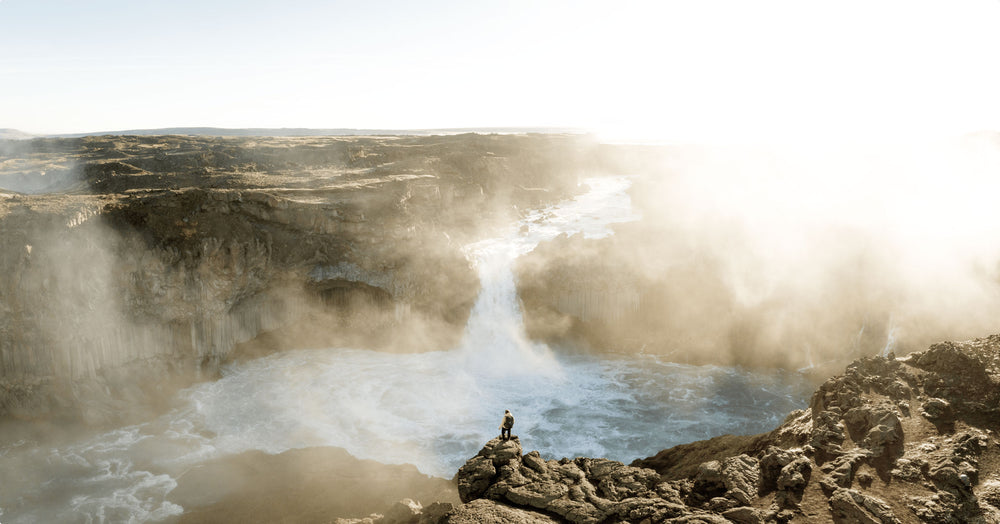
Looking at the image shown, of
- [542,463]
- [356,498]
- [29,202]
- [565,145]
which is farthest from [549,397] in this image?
[565,145]

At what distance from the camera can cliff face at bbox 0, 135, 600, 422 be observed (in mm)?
23219

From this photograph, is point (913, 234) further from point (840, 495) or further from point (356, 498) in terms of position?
point (356, 498)

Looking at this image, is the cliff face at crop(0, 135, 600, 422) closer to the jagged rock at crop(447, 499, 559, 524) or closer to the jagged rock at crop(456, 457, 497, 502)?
the jagged rock at crop(456, 457, 497, 502)

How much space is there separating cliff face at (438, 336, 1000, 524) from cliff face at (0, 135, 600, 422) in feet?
68.8

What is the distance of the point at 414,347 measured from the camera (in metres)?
31.1

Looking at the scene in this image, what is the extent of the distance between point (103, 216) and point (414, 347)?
660 inches

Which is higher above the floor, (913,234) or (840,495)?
(913,234)

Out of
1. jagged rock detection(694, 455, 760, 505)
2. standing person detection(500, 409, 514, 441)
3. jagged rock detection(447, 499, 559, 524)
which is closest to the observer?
jagged rock detection(447, 499, 559, 524)

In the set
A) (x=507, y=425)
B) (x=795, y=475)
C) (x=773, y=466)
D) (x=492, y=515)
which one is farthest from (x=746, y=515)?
(x=507, y=425)

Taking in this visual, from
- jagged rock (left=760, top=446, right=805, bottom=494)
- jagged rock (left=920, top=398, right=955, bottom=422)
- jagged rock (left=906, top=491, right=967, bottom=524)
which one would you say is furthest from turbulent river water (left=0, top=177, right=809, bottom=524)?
jagged rock (left=906, top=491, right=967, bottom=524)

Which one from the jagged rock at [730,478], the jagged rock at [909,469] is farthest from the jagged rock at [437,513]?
the jagged rock at [909,469]

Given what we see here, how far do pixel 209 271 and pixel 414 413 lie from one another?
41.8ft

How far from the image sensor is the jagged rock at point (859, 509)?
28.1ft

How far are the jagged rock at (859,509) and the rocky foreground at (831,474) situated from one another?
0.02 metres
